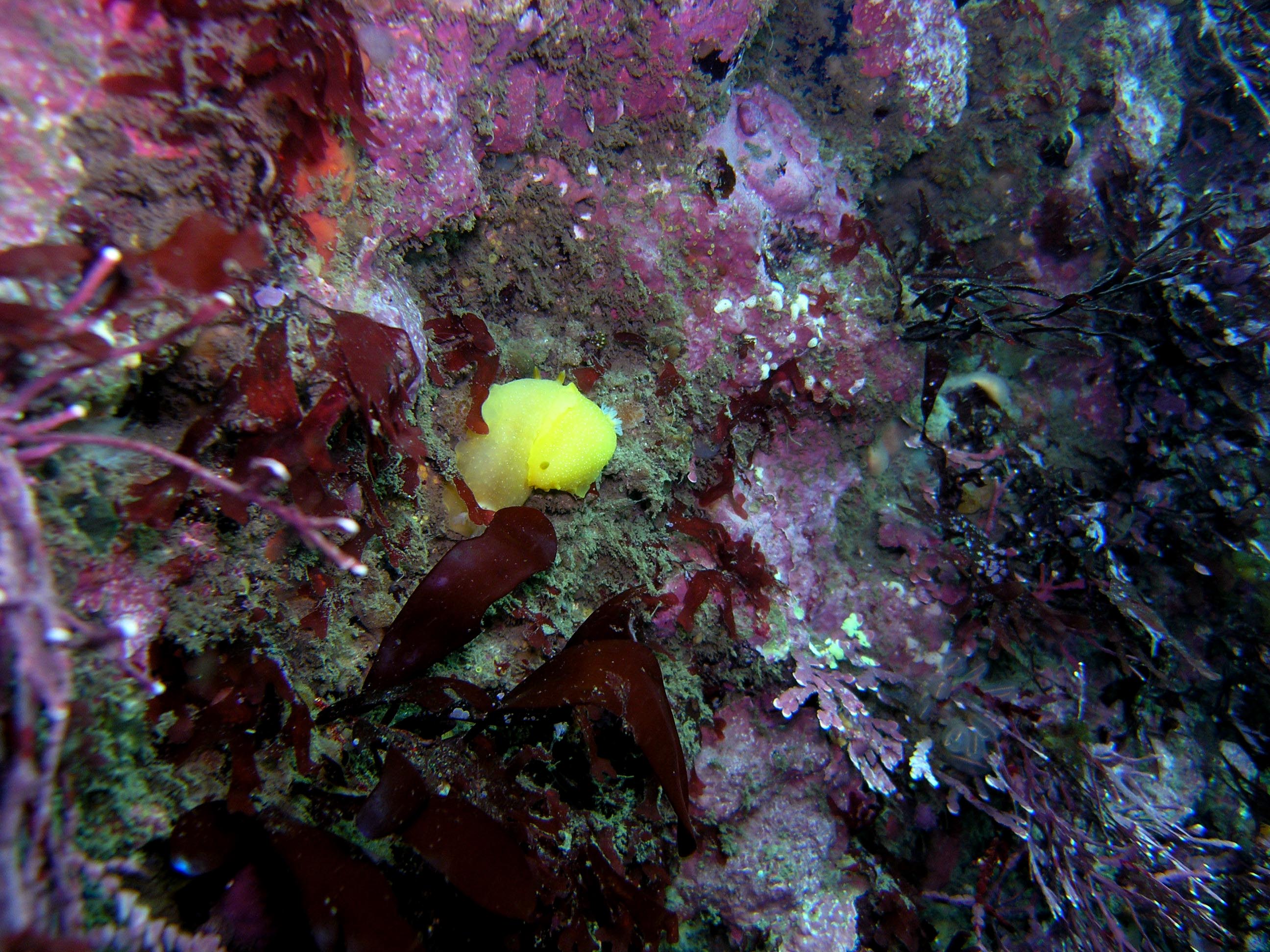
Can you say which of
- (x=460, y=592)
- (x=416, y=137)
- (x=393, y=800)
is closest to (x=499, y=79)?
(x=416, y=137)

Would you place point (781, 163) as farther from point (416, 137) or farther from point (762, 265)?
point (416, 137)

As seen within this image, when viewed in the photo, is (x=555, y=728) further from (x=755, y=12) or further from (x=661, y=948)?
(x=755, y=12)

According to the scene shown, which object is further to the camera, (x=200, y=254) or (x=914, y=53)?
(x=914, y=53)

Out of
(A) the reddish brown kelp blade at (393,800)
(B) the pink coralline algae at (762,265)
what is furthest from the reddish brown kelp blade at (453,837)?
(B) the pink coralline algae at (762,265)

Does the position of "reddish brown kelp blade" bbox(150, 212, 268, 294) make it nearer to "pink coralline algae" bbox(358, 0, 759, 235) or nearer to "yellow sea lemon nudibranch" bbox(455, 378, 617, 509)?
"pink coralline algae" bbox(358, 0, 759, 235)

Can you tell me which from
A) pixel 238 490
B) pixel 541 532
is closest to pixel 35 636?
pixel 238 490

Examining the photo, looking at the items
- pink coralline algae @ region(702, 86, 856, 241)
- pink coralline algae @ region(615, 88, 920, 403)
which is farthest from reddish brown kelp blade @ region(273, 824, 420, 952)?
pink coralline algae @ region(702, 86, 856, 241)
